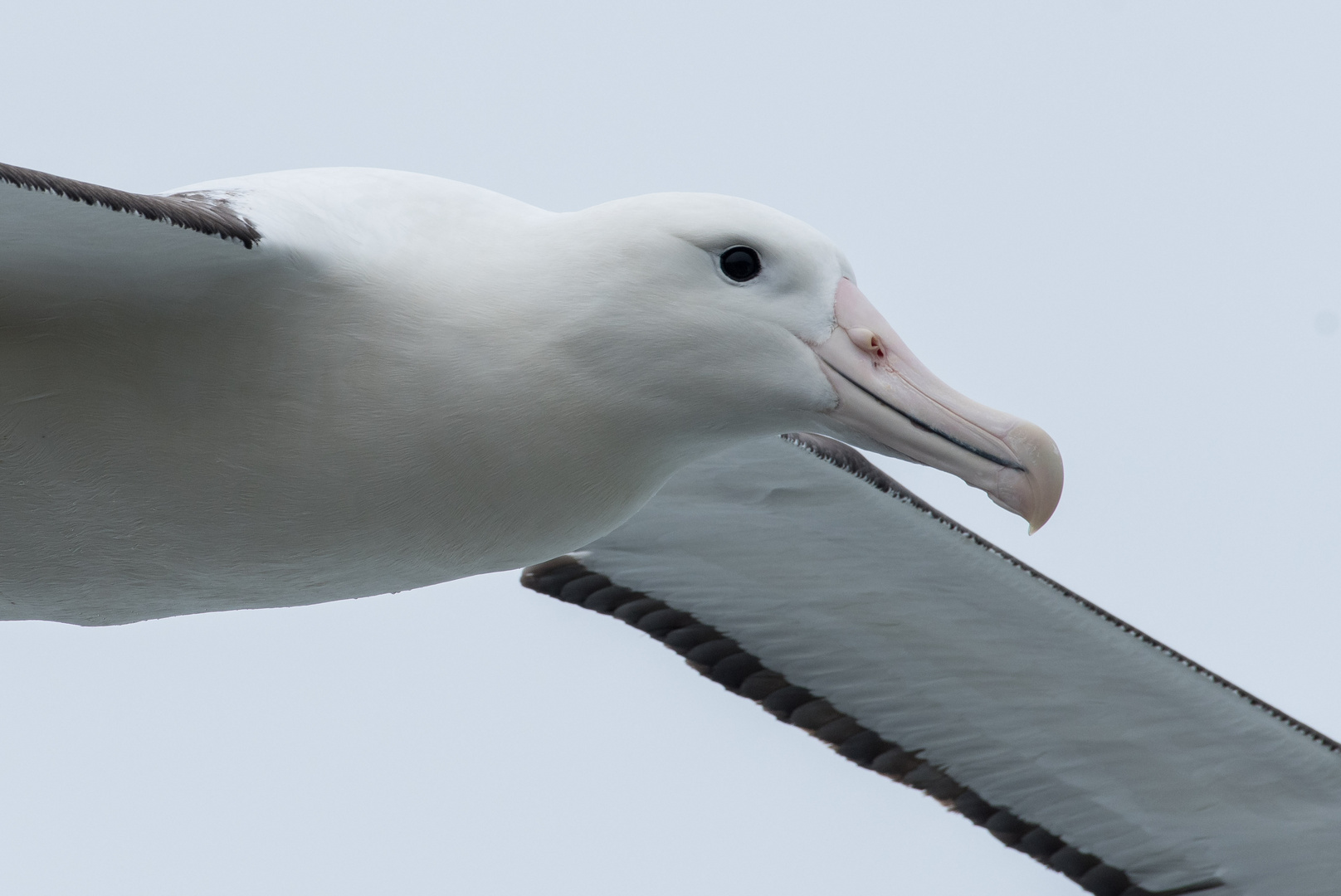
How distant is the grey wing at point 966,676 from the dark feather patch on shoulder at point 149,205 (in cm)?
295

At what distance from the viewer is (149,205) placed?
14.8 ft

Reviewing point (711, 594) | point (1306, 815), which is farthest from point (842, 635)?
point (1306, 815)

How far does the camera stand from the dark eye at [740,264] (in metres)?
5.09

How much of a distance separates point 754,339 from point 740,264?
22cm

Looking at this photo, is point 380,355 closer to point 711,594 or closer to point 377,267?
point 377,267

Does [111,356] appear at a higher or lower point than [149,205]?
lower

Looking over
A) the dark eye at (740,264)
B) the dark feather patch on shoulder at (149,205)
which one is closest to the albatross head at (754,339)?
the dark eye at (740,264)

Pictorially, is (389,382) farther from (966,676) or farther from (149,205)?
(966,676)

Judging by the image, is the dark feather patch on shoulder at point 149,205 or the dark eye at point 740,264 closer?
the dark feather patch on shoulder at point 149,205

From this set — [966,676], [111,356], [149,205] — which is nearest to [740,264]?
[149,205]

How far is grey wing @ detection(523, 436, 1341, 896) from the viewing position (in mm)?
7535

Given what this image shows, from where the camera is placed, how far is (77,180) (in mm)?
4520

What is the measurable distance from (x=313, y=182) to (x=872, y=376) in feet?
5.61

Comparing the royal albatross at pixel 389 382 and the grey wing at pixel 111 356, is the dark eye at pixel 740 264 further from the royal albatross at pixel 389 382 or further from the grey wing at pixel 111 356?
the grey wing at pixel 111 356
